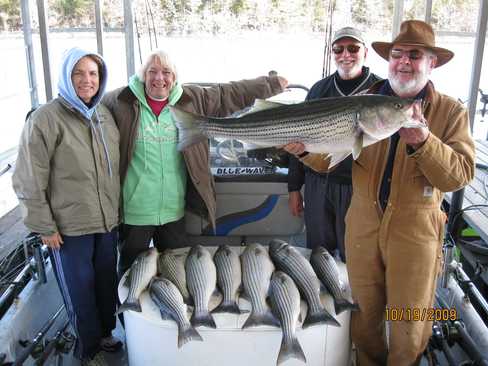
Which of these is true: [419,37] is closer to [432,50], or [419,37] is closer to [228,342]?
[432,50]

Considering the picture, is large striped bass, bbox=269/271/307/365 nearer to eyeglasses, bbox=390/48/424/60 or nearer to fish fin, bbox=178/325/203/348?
fish fin, bbox=178/325/203/348

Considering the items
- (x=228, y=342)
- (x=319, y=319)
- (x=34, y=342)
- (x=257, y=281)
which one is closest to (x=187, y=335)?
(x=228, y=342)

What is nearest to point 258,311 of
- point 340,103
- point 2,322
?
point 340,103

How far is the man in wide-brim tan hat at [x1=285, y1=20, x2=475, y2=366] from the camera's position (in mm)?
2156

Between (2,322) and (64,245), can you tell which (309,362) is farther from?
(2,322)

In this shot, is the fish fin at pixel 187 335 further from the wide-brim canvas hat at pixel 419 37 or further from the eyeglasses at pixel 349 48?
the eyeglasses at pixel 349 48

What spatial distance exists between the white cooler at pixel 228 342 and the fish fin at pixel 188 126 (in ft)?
3.09

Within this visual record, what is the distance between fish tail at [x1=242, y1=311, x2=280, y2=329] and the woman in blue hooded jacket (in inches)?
39.7

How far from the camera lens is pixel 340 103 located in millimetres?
2170

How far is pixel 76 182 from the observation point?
2.68 m

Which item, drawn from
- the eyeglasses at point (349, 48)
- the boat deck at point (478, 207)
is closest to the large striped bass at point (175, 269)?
the eyeglasses at point (349, 48)

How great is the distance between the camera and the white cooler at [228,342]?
2.51 meters

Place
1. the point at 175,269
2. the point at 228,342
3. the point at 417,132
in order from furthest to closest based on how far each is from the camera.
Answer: the point at 175,269, the point at 228,342, the point at 417,132

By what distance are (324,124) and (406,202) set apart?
547mm
